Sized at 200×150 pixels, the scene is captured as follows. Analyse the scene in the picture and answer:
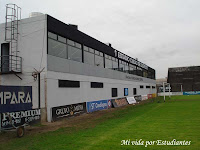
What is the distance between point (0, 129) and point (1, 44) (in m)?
10.0

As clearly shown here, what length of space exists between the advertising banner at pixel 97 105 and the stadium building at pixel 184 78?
236ft

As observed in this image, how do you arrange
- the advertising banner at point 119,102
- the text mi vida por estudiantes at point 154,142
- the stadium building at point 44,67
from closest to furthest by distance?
the text mi vida por estudiantes at point 154,142 → the stadium building at point 44,67 → the advertising banner at point 119,102

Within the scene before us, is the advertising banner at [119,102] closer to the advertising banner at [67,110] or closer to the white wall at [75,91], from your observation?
the white wall at [75,91]

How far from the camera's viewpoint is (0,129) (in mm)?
10719

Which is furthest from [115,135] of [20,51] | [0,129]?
[20,51]

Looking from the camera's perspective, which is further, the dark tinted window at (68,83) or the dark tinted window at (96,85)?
the dark tinted window at (96,85)

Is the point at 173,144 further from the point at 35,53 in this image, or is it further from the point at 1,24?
the point at 1,24

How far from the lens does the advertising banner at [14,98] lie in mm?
11062

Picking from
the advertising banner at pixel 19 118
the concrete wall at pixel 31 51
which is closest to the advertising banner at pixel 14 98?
the advertising banner at pixel 19 118

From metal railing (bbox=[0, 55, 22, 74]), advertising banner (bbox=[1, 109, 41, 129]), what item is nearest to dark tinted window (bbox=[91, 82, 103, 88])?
metal railing (bbox=[0, 55, 22, 74])

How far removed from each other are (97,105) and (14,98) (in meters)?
13.8

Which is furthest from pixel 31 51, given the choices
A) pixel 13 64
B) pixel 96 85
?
pixel 96 85

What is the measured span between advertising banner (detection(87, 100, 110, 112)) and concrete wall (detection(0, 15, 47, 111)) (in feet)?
26.0

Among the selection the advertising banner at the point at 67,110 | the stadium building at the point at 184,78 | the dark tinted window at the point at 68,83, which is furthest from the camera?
the stadium building at the point at 184,78
